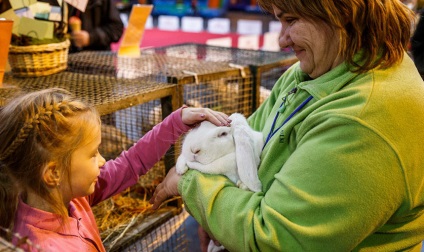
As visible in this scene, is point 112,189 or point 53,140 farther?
point 112,189

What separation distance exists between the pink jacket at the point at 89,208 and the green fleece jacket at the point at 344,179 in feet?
1.12

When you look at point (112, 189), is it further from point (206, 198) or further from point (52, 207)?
point (206, 198)

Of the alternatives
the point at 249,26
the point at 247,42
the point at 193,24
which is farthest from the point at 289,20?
the point at 193,24

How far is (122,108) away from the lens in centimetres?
143

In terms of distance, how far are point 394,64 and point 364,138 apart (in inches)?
9.1

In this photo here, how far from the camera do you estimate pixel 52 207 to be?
1.08 meters

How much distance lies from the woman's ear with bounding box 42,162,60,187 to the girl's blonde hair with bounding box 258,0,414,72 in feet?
2.20

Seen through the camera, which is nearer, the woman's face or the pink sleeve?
the woman's face

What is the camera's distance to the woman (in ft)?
2.95

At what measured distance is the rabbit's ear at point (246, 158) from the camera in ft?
3.64

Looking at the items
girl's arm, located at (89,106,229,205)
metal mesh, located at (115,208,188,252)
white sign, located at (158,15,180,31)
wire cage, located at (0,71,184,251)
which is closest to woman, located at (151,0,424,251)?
girl's arm, located at (89,106,229,205)

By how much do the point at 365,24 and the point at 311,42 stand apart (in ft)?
0.42

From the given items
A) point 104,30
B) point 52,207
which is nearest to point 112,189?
point 52,207

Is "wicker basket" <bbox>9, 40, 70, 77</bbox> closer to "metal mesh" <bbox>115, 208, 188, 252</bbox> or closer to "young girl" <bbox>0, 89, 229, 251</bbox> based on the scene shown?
"young girl" <bbox>0, 89, 229, 251</bbox>
